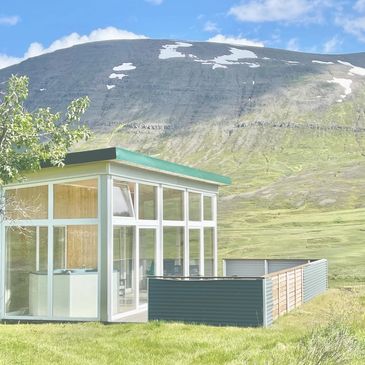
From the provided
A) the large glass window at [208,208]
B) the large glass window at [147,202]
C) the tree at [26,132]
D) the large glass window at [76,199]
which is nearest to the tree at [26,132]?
the tree at [26,132]

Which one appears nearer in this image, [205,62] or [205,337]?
[205,337]

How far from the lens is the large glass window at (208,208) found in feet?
61.0

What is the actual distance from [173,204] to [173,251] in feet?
3.79

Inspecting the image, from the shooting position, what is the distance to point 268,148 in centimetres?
12769

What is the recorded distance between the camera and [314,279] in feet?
57.8

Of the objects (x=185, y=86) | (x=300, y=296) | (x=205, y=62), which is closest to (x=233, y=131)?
(x=185, y=86)

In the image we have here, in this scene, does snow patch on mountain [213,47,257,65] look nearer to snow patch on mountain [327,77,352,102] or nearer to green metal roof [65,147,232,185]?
snow patch on mountain [327,77,352,102]

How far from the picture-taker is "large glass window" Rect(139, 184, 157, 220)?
47.7 feet

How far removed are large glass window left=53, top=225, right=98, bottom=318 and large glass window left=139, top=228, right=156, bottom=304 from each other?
1.40 m

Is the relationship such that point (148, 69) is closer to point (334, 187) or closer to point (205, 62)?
point (205, 62)

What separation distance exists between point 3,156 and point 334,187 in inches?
3276

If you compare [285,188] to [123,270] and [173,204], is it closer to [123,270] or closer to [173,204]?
[173,204]

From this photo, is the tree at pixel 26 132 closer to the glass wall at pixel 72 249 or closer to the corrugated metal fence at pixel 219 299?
the glass wall at pixel 72 249

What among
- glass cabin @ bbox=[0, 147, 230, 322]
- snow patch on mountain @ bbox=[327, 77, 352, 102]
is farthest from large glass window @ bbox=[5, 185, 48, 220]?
snow patch on mountain @ bbox=[327, 77, 352, 102]
